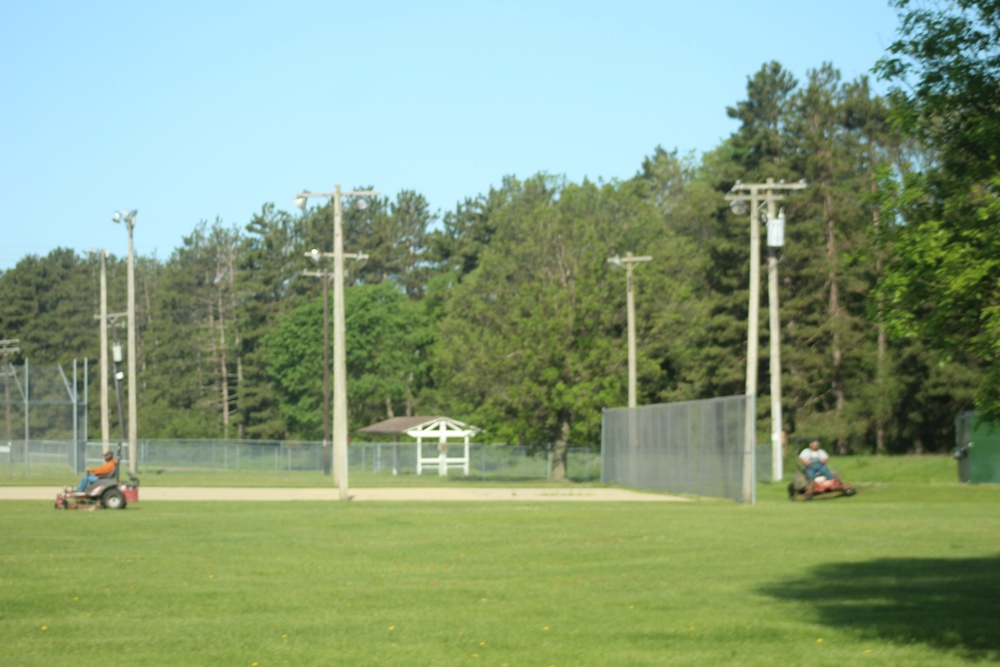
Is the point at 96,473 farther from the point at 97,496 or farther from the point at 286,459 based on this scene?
the point at 286,459

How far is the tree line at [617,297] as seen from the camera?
40.5 feet

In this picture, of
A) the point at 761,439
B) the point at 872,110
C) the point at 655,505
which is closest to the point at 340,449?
the point at 655,505

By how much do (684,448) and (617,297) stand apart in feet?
73.4

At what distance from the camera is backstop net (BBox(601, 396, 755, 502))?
34562 mm

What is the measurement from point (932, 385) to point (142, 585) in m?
50.9

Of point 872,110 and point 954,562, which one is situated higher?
point 872,110

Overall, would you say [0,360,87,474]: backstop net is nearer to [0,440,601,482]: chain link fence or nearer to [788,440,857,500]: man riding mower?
[0,440,601,482]: chain link fence

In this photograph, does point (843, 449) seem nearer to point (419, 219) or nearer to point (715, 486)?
point (715, 486)

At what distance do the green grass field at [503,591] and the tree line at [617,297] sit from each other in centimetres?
306

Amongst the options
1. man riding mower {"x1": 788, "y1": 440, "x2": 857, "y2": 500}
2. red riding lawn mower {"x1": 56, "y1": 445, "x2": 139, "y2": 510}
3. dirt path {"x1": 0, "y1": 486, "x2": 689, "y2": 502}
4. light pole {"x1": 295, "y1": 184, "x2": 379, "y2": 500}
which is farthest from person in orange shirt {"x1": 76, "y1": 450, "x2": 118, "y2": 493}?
man riding mower {"x1": 788, "y1": 440, "x2": 857, "y2": 500}

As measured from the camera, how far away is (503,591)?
15047mm

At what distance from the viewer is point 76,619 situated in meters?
12.9

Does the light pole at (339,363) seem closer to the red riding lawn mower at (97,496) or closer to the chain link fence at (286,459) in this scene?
the red riding lawn mower at (97,496)

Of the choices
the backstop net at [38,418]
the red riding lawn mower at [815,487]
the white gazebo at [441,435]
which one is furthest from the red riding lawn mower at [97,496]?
the white gazebo at [441,435]
